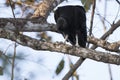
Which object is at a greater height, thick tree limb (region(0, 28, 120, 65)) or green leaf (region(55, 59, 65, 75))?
thick tree limb (region(0, 28, 120, 65))

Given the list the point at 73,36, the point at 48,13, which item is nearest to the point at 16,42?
the point at 73,36

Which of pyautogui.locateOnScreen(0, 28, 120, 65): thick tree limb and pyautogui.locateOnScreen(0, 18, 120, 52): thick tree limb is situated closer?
pyautogui.locateOnScreen(0, 28, 120, 65): thick tree limb

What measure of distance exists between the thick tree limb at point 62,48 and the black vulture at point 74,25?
1.16 ft

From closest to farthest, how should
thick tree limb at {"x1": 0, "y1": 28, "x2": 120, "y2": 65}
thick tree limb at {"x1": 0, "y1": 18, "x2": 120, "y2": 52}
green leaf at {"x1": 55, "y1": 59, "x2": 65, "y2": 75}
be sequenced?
thick tree limb at {"x1": 0, "y1": 28, "x2": 120, "y2": 65}, green leaf at {"x1": 55, "y1": 59, "x2": 65, "y2": 75}, thick tree limb at {"x1": 0, "y1": 18, "x2": 120, "y2": 52}

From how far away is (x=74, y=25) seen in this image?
2982mm

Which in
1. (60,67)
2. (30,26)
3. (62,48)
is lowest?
(60,67)

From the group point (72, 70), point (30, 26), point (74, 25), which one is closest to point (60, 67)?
Answer: point (72, 70)

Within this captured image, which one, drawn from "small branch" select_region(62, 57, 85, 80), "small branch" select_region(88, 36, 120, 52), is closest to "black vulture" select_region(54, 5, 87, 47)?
"small branch" select_region(88, 36, 120, 52)

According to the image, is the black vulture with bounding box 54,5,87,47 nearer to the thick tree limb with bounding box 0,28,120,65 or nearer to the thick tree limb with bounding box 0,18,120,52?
the thick tree limb with bounding box 0,18,120,52

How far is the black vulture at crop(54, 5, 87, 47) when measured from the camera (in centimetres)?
296

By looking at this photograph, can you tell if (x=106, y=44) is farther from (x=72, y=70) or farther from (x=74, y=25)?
(x=72, y=70)

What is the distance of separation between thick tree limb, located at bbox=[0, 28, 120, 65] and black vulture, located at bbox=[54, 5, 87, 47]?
0.35 meters

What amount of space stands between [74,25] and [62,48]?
451 mm

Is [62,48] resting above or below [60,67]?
above
